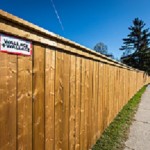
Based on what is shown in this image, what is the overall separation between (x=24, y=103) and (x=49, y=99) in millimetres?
507

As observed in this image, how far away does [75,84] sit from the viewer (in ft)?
11.4

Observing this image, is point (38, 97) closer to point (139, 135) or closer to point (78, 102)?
point (78, 102)

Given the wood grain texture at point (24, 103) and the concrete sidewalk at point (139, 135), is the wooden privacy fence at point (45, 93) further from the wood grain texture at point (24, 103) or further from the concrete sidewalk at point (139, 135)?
the concrete sidewalk at point (139, 135)

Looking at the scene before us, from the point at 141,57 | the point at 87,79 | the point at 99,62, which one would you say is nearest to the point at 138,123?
the point at 99,62

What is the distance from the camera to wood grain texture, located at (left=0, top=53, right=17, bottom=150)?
1892mm

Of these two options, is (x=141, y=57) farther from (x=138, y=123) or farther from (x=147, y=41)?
(x=138, y=123)

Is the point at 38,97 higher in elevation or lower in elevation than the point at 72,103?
higher

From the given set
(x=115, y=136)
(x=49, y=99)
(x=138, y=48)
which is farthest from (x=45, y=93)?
(x=138, y=48)

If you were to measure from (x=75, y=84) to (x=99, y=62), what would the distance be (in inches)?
61.1

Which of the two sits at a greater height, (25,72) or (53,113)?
(25,72)

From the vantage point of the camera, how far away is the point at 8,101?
1.97 m

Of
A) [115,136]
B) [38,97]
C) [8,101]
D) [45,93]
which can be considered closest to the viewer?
[8,101]

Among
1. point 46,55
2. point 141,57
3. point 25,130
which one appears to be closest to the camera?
point 25,130

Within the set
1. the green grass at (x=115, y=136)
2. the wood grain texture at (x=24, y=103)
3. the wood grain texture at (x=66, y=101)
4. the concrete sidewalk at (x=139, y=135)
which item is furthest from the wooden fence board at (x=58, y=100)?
the concrete sidewalk at (x=139, y=135)
